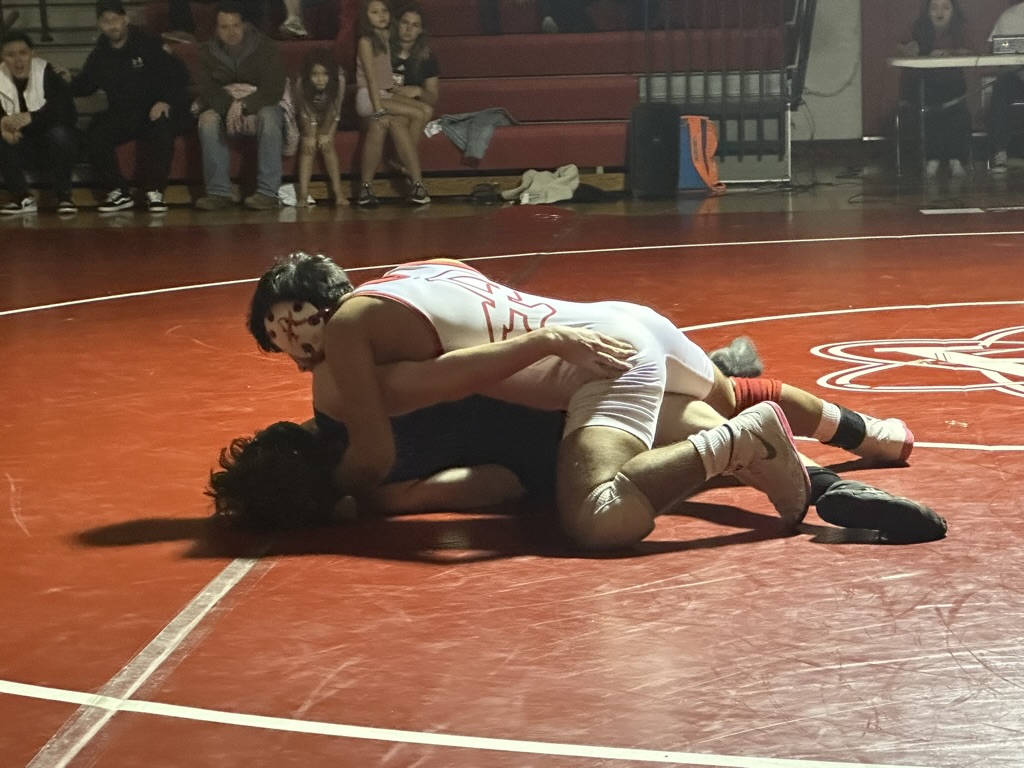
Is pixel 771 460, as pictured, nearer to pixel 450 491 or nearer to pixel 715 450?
pixel 715 450

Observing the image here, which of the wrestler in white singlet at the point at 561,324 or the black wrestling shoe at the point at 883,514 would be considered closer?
the black wrestling shoe at the point at 883,514

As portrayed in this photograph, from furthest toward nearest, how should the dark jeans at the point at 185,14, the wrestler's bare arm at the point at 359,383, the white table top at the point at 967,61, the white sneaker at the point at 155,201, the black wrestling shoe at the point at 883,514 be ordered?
the dark jeans at the point at 185,14
the white sneaker at the point at 155,201
the white table top at the point at 967,61
the wrestler's bare arm at the point at 359,383
the black wrestling shoe at the point at 883,514

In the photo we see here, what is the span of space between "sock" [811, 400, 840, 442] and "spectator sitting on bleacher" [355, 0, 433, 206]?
750cm

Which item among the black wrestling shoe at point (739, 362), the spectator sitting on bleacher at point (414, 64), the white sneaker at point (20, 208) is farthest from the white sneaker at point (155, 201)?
the black wrestling shoe at point (739, 362)

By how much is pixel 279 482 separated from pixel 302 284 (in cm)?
41

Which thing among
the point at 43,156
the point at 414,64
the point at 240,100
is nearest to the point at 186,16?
the point at 240,100

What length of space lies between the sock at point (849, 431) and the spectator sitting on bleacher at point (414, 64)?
7.73 m

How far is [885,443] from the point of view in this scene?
3449 millimetres

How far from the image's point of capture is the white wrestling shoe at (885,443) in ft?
11.3

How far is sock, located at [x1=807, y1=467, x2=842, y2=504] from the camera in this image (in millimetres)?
3061

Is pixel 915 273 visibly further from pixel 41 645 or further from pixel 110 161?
pixel 110 161

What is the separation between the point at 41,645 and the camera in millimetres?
2566

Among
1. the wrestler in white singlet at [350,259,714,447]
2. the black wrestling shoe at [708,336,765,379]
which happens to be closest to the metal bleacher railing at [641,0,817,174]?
the black wrestling shoe at [708,336,765,379]

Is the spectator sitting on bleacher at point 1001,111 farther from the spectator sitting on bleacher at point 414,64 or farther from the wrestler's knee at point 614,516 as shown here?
the wrestler's knee at point 614,516
